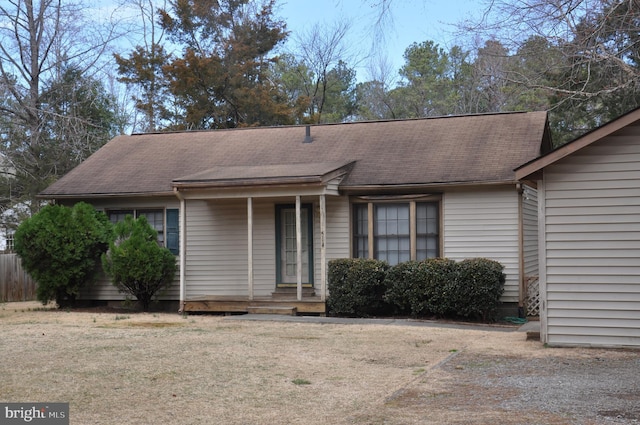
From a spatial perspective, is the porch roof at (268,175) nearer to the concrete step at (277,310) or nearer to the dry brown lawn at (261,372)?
the concrete step at (277,310)

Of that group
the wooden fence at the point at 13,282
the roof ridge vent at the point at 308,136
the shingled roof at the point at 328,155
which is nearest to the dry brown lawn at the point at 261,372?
the shingled roof at the point at 328,155

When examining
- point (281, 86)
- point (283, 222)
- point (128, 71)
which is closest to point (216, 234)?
point (283, 222)

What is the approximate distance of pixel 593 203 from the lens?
36.3 ft

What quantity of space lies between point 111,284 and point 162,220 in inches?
78.8

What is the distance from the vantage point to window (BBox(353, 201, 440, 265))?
53.9 ft

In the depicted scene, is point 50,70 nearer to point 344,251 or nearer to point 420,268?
point 344,251

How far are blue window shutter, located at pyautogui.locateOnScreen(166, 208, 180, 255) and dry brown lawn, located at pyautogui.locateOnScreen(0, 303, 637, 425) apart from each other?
4.02 m

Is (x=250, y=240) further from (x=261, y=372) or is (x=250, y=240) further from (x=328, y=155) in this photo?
(x=261, y=372)

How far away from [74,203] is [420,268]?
9029 millimetres

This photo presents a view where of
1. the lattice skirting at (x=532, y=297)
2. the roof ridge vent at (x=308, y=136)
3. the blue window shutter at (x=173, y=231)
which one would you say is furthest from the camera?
the roof ridge vent at (x=308, y=136)

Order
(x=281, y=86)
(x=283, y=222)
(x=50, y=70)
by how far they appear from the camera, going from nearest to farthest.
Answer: (x=283, y=222) → (x=50, y=70) → (x=281, y=86)

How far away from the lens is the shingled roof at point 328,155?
53.9 feet

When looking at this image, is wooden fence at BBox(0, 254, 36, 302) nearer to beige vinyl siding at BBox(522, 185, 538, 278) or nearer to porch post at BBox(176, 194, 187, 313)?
porch post at BBox(176, 194, 187, 313)

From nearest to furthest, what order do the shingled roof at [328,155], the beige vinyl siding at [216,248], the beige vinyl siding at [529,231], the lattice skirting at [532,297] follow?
the lattice skirting at [532,297]
the beige vinyl siding at [529,231]
the shingled roof at [328,155]
the beige vinyl siding at [216,248]
